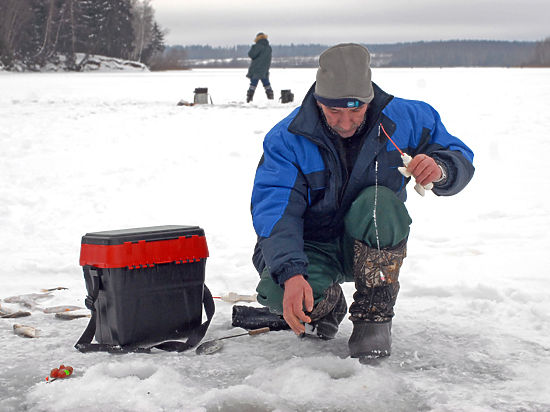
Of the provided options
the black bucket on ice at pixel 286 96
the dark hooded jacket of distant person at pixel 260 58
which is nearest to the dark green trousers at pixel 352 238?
the black bucket on ice at pixel 286 96

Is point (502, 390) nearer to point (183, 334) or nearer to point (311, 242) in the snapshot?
point (311, 242)

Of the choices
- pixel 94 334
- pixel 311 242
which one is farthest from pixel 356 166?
pixel 94 334

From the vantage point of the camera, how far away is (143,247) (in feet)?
8.47

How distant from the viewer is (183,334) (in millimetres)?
2756

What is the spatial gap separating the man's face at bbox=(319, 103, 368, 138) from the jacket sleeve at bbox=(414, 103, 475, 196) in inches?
12.3

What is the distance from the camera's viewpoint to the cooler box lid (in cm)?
254

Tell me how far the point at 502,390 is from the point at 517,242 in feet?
7.65

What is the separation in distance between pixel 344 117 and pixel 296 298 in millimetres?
668

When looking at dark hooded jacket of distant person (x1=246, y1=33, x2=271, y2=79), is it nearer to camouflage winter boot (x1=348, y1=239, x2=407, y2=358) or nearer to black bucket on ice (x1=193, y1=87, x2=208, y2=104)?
black bucket on ice (x1=193, y1=87, x2=208, y2=104)

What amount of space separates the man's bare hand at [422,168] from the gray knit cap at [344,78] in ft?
0.98

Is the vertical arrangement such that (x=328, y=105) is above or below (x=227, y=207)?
above

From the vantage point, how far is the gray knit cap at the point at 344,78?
2.29m

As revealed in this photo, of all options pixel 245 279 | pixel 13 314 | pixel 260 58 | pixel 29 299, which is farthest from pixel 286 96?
pixel 13 314

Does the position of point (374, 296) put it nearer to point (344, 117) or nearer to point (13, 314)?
point (344, 117)
